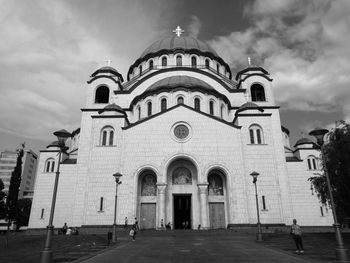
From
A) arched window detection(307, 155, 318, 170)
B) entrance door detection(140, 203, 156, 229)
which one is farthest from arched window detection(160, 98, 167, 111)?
arched window detection(307, 155, 318, 170)

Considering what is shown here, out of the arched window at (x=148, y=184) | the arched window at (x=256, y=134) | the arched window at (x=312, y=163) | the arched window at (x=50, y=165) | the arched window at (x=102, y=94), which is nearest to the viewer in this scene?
the arched window at (x=148, y=184)

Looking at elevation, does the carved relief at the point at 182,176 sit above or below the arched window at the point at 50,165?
below

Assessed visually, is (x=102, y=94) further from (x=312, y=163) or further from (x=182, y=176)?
(x=312, y=163)

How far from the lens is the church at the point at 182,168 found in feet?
86.8

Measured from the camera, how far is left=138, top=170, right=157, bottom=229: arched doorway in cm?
2681

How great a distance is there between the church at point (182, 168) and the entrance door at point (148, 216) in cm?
9

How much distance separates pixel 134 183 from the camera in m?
26.9

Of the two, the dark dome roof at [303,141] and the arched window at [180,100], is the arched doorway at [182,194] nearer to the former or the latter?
the arched window at [180,100]

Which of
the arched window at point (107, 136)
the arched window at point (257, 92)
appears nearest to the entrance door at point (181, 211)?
the arched window at point (107, 136)

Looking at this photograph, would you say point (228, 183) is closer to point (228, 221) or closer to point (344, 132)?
point (228, 221)

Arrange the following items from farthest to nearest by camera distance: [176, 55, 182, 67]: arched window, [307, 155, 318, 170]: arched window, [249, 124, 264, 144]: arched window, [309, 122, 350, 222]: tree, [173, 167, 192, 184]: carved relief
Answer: [176, 55, 182, 67]: arched window, [307, 155, 318, 170]: arched window, [249, 124, 264, 144]: arched window, [173, 167, 192, 184]: carved relief, [309, 122, 350, 222]: tree

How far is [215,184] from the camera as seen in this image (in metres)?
28.3

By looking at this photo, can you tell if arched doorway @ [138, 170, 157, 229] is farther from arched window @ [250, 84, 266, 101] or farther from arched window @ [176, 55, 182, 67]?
arched window @ [176, 55, 182, 67]

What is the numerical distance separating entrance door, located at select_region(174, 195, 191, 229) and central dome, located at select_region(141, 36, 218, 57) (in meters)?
21.8
